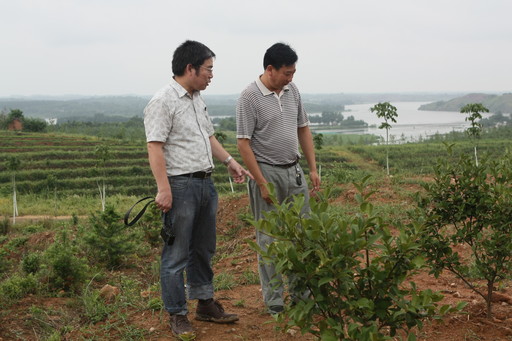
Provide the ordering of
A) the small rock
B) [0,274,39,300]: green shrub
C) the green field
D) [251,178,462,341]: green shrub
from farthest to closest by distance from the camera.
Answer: the green field
[0,274,39,300]: green shrub
the small rock
[251,178,462,341]: green shrub

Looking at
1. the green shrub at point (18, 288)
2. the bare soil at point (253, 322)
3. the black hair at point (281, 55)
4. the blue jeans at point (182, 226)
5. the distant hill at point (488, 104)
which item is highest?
the distant hill at point (488, 104)

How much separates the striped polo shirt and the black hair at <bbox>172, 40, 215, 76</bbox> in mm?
428

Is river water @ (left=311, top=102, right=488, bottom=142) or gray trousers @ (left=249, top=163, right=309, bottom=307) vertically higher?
gray trousers @ (left=249, top=163, right=309, bottom=307)

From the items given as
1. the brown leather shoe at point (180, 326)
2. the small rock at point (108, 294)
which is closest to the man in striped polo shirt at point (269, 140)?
the brown leather shoe at point (180, 326)

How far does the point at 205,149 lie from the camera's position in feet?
10.8

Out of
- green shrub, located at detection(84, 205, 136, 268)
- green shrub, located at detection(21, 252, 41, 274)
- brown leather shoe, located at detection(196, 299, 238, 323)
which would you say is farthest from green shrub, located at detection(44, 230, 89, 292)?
brown leather shoe, located at detection(196, 299, 238, 323)

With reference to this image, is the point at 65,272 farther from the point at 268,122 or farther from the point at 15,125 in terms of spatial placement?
the point at 15,125

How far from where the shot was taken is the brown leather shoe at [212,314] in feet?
11.4

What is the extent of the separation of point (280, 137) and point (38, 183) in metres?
28.4

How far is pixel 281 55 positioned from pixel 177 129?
0.79 m

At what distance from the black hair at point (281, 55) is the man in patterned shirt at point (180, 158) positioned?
39cm

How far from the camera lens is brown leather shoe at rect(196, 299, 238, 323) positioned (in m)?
3.49

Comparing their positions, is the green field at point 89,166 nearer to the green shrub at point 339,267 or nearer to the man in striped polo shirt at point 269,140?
the man in striped polo shirt at point 269,140

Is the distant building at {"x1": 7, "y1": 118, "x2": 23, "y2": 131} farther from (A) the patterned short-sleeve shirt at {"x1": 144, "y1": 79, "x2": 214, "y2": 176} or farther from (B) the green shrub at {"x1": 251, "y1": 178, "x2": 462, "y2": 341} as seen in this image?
(B) the green shrub at {"x1": 251, "y1": 178, "x2": 462, "y2": 341}
